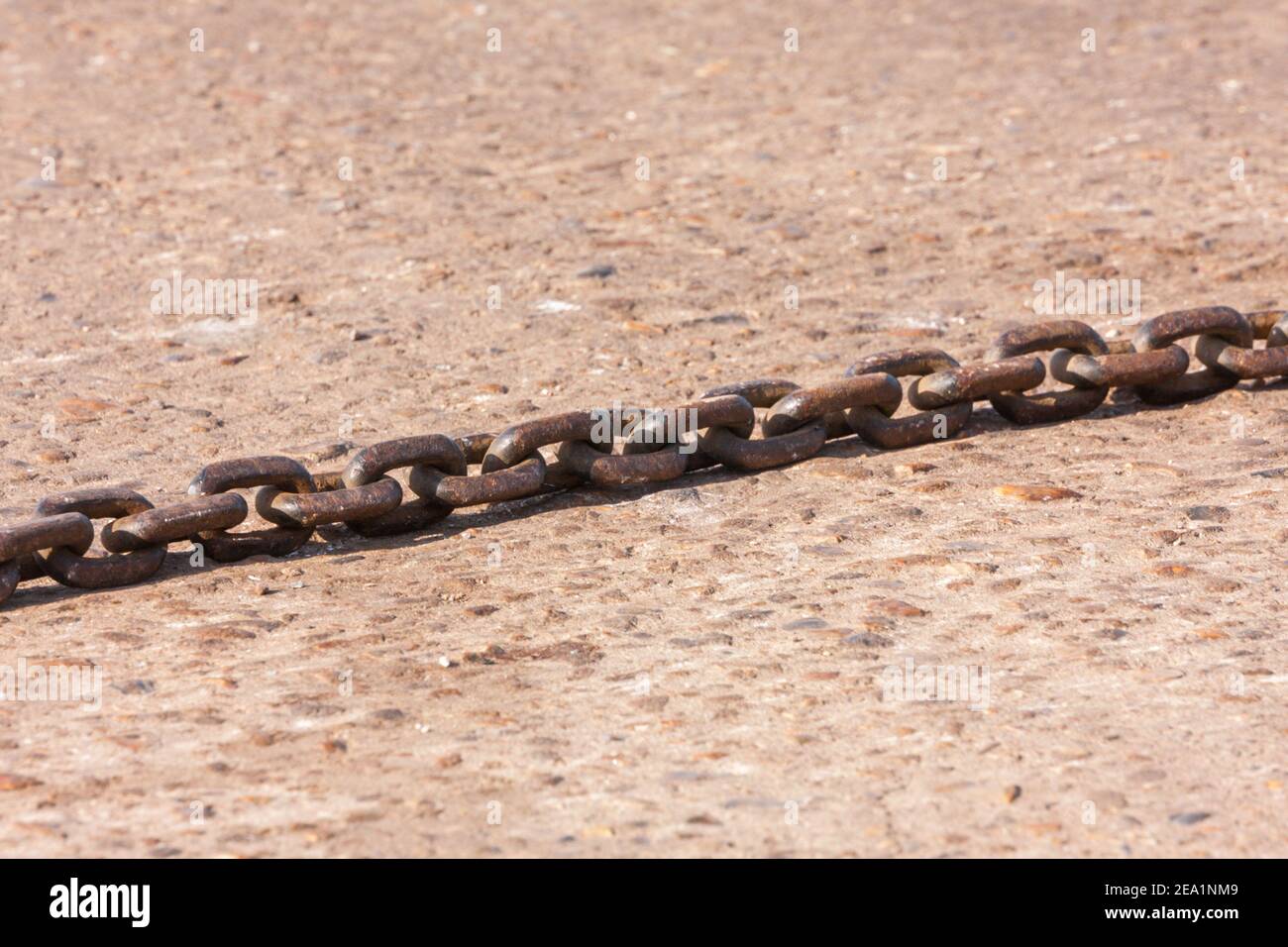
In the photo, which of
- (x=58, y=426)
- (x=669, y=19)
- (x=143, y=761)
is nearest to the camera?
(x=143, y=761)

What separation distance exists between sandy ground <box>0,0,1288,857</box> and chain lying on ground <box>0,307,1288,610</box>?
0.26 feet

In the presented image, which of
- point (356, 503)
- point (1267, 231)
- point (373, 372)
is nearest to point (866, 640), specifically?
point (356, 503)

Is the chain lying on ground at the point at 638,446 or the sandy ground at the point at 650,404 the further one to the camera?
the chain lying on ground at the point at 638,446

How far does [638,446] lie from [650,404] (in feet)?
2.41

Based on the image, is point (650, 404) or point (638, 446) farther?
point (650, 404)

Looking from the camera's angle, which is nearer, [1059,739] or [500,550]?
[1059,739]

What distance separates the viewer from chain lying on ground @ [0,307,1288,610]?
367 cm

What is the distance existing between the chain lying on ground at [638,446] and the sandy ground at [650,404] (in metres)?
0.08

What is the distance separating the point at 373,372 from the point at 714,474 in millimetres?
1442

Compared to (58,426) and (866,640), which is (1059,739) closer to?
(866,640)

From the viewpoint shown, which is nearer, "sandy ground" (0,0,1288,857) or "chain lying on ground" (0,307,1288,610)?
"sandy ground" (0,0,1288,857)

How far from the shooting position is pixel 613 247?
6312 millimetres

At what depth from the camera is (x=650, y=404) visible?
491 cm

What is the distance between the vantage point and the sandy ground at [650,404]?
2.83 meters
